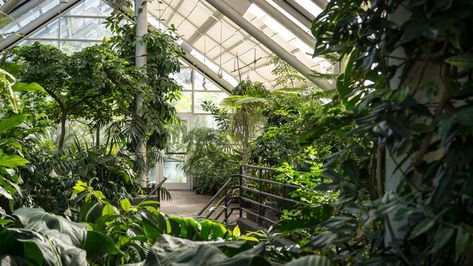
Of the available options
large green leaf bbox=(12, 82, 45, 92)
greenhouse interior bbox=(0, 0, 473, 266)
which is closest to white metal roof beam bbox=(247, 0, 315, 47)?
greenhouse interior bbox=(0, 0, 473, 266)

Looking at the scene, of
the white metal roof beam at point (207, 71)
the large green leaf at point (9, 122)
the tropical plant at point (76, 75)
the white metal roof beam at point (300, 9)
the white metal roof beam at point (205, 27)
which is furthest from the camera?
the white metal roof beam at point (207, 71)

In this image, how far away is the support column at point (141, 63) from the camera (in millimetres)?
8109

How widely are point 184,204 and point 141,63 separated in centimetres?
355

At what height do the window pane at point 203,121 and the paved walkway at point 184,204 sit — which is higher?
the window pane at point 203,121

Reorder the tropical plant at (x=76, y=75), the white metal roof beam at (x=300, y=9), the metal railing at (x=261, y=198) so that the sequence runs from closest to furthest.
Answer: the metal railing at (x=261, y=198)
the white metal roof beam at (x=300, y=9)
the tropical plant at (x=76, y=75)

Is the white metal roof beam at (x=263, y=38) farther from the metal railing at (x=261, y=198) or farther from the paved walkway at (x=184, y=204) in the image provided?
the paved walkway at (x=184, y=204)

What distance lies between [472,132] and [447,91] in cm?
24

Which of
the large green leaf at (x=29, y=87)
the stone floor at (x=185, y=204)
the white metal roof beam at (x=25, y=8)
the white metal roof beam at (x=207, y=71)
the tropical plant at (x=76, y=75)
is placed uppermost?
the white metal roof beam at (x=25, y=8)

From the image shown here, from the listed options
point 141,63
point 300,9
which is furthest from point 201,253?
point 141,63

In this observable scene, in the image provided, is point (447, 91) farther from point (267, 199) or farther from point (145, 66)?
point (145, 66)

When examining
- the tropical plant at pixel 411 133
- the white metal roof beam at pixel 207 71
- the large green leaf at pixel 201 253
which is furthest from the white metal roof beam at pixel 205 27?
the tropical plant at pixel 411 133

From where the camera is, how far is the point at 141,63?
28.1 ft

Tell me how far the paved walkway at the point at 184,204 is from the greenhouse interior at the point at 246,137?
0.22 ft

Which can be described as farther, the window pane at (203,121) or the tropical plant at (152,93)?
the window pane at (203,121)
